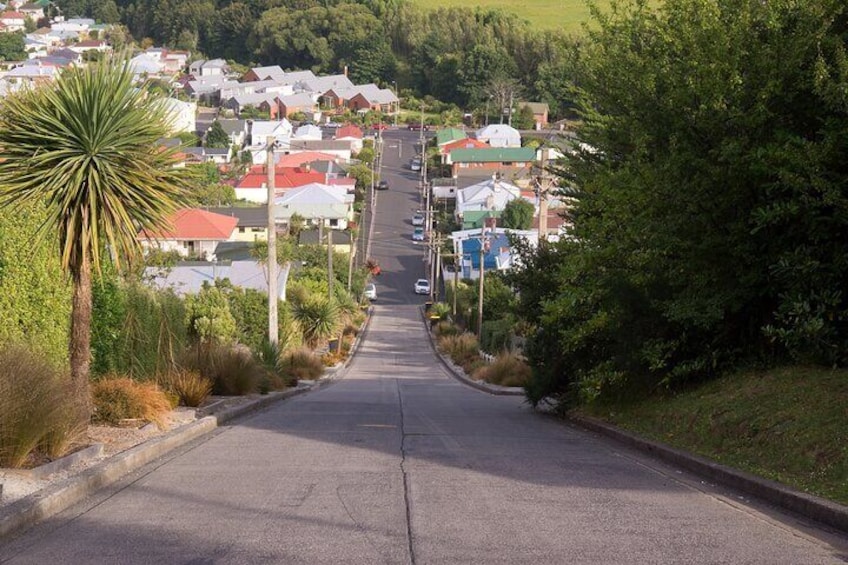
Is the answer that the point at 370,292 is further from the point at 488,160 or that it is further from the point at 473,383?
the point at 473,383

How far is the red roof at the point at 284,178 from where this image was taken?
109m

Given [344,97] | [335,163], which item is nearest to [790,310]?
[335,163]

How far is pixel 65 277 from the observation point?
55.0 feet

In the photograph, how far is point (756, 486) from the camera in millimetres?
11648

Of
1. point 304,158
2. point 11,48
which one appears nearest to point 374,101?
point 304,158

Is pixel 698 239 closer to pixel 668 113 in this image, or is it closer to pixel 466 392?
pixel 668 113

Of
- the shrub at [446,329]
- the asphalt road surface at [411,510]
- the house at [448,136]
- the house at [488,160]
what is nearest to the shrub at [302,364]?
the asphalt road surface at [411,510]

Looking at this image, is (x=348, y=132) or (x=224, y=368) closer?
(x=224, y=368)

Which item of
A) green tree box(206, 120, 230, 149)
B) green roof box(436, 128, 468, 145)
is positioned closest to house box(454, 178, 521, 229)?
green roof box(436, 128, 468, 145)

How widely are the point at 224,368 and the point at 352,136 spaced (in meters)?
117

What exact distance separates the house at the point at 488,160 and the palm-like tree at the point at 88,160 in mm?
103914

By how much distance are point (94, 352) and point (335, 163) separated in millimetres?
104412

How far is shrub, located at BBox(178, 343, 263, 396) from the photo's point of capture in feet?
75.2

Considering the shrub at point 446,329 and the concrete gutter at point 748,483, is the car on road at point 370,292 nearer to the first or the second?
the shrub at point 446,329
